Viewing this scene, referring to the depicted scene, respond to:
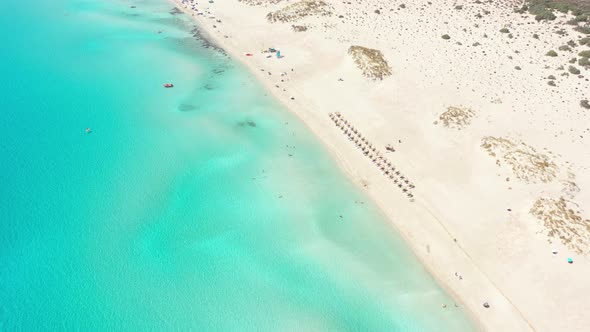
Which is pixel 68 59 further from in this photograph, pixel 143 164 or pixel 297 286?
pixel 297 286

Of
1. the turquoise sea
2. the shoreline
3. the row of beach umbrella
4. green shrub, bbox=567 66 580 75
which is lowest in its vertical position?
the turquoise sea

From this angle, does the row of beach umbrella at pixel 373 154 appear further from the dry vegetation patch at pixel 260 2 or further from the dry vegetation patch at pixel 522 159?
the dry vegetation patch at pixel 260 2

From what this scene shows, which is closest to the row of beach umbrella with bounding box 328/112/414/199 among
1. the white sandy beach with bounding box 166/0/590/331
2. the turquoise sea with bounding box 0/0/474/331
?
the white sandy beach with bounding box 166/0/590/331

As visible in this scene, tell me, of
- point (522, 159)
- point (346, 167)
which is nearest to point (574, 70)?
point (522, 159)

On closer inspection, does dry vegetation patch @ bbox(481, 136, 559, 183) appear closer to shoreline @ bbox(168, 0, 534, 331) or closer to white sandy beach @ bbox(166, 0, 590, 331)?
white sandy beach @ bbox(166, 0, 590, 331)

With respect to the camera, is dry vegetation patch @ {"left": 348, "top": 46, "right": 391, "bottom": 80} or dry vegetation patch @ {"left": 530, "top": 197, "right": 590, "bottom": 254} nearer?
dry vegetation patch @ {"left": 530, "top": 197, "right": 590, "bottom": 254}
